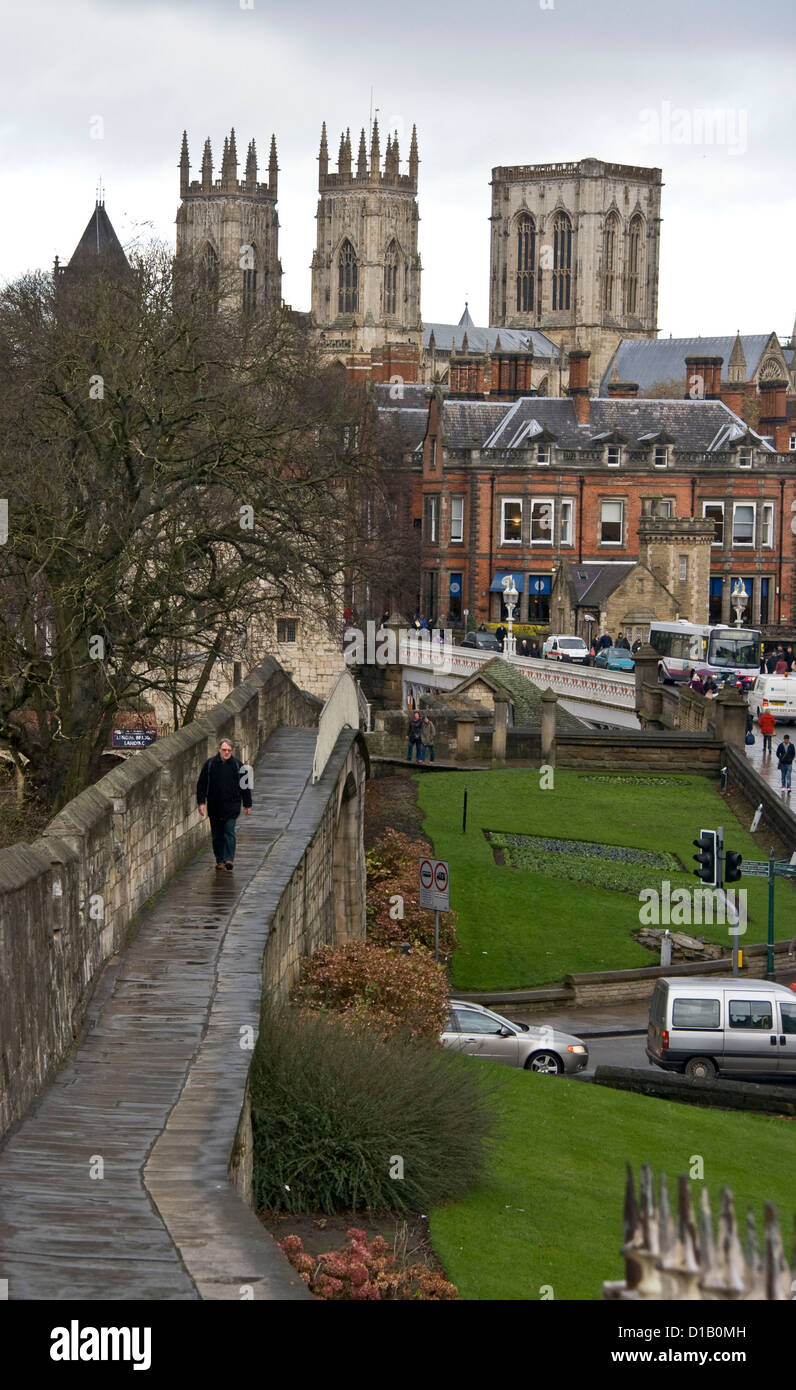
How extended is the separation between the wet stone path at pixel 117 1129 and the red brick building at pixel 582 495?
216 feet

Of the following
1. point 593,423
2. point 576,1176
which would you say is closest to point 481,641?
point 593,423

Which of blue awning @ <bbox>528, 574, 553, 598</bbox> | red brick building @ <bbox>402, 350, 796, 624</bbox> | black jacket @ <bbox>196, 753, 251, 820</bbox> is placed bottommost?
black jacket @ <bbox>196, 753, 251, 820</bbox>

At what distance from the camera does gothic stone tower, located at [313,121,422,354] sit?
164 m

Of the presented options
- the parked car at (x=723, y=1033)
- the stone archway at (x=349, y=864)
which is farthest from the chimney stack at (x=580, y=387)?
the parked car at (x=723, y=1033)

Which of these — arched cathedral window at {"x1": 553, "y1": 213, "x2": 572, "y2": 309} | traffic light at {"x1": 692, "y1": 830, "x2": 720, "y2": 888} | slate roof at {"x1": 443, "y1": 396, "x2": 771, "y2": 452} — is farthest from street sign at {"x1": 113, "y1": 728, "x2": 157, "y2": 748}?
arched cathedral window at {"x1": 553, "y1": 213, "x2": 572, "y2": 309}

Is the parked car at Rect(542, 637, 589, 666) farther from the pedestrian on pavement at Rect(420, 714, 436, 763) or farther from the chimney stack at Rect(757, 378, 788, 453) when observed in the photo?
the chimney stack at Rect(757, 378, 788, 453)

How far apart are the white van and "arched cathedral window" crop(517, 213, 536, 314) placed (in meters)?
121

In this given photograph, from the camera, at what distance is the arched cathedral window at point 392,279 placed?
166 m

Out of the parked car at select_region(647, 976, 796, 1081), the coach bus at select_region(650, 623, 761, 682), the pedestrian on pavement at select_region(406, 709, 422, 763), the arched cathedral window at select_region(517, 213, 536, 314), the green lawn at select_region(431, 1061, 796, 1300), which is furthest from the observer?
the arched cathedral window at select_region(517, 213, 536, 314)

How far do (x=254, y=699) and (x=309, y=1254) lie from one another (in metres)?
13.8

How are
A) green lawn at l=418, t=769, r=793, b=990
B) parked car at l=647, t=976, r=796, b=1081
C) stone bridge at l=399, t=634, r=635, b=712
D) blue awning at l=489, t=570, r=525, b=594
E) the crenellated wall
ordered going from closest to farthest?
the crenellated wall < parked car at l=647, t=976, r=796, b=1081 < green lawn at l=418, t=769, r=793, b=990 < stone bridge at l=399, t=634, r=635, b=712 < blue awning at l=489, t=570, r=525, b=594

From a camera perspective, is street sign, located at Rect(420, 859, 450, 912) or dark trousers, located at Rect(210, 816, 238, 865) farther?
street sign, located at Rect(420, 859, 450, 912)

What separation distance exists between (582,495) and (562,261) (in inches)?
3692
